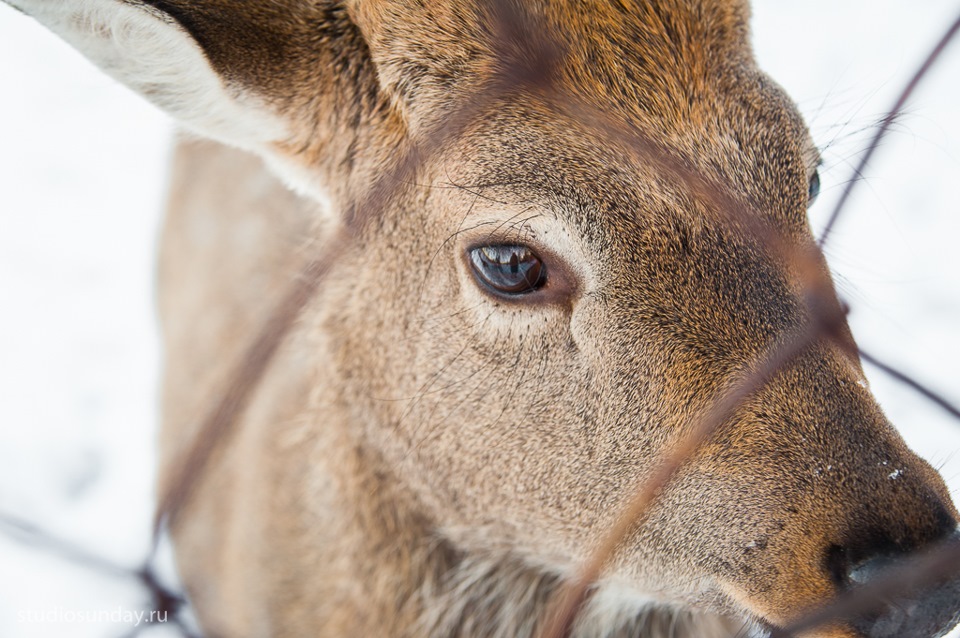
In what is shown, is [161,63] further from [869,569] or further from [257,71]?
[869,569]

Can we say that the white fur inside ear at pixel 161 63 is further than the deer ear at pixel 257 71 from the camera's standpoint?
No

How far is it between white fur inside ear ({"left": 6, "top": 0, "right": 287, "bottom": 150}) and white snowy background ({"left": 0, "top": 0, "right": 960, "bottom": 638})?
165cm

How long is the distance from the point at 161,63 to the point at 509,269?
1.08 m

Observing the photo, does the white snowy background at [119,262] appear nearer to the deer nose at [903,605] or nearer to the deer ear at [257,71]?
the deer ear at [257,71]

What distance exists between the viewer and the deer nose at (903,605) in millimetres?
1685

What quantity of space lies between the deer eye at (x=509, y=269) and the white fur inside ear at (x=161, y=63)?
797 millimetres

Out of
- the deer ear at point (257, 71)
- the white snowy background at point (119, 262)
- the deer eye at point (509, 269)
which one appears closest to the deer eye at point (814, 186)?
the deer eye at point (509, 269)

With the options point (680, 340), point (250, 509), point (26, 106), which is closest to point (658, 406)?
point (680, 340)

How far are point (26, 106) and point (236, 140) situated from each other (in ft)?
14.9

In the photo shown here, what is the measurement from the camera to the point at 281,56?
7.86ft

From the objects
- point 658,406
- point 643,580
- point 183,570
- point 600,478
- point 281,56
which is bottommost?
point 183,570

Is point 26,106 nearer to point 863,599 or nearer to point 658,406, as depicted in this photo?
point 658,406

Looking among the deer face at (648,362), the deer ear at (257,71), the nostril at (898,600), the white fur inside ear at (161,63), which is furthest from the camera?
the deer ear at (257,71)

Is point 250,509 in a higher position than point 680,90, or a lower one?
lower
